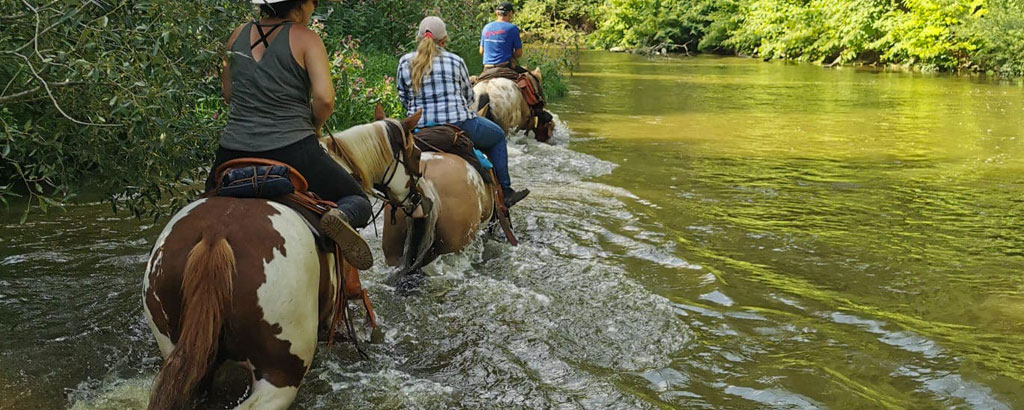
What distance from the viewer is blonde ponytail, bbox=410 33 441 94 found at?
661cm

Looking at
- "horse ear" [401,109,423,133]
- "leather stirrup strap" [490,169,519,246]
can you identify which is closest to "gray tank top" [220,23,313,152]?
"horse ear" [401,109,423,133]

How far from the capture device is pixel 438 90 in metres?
6.77

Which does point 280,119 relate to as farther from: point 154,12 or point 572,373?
point 572,373

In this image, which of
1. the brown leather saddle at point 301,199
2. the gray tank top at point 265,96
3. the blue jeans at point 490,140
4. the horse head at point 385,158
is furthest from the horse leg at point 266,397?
the blue jeans at point 490,140

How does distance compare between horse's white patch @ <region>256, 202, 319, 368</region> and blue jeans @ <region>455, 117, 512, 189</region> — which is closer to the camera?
horse's white patch @ <region>256, 202, 319, 368</region>

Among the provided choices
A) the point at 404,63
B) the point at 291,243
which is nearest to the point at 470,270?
the point at 404,63

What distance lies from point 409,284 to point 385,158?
107 centimetres

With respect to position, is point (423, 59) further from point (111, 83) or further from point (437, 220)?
point (111, 83)

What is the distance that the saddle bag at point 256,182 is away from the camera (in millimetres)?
3648

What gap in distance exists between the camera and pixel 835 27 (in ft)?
108

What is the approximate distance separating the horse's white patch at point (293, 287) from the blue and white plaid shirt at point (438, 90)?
10.6 feet

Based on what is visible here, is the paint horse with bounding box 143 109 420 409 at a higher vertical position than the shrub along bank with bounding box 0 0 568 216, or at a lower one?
lower

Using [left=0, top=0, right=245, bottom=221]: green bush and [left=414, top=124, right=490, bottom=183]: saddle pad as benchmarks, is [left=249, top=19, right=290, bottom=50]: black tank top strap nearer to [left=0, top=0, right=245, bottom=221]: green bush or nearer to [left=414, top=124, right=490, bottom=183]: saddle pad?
[left=0, top=0, right=245, bottom=221]: green bush

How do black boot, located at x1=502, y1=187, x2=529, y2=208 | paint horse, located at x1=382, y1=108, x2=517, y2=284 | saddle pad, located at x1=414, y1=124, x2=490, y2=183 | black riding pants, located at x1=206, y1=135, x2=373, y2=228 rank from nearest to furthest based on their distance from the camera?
1. black riding pants, located at x1=206, y1=135, x2=373, y2=228
2. paint horse, located at x1=382, y1=108, x2=517, y2=284
3. saddle pad, located at x1=414, y1=124, x2=490, y2=183
4. black boot, located at x1=502, y1=187, x2=529, y2=208
